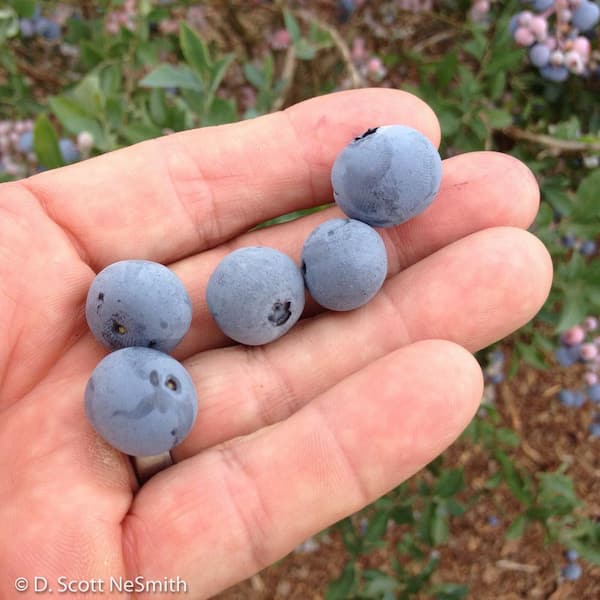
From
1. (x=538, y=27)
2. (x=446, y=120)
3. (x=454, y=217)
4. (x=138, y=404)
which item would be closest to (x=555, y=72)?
(x=538, y=27)

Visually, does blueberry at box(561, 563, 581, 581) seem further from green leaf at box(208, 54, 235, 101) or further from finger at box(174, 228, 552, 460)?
green leaf at box(208, 54, 235, 101)

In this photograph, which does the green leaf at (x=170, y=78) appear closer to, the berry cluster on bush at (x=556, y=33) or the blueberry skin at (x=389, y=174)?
the blueberry skin at (x=389, y=174)

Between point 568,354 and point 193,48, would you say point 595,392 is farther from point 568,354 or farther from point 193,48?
point 193,48

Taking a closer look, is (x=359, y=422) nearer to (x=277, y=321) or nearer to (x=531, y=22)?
(x=277, y=321)

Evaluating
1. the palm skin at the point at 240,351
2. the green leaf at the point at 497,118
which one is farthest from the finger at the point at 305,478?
the green leaf at the point at 497,118

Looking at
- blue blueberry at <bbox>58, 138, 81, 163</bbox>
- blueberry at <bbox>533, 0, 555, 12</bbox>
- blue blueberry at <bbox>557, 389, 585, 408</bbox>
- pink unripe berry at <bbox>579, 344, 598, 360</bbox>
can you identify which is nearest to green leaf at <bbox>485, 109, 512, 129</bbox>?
blueberry at <bbox>533, 0, 555, 12</bbox>

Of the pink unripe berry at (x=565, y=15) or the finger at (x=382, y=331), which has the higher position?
the pink unripe berry at (x=565, y=15)

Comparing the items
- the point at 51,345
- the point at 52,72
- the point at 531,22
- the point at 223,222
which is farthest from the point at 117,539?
the point at 52,72
